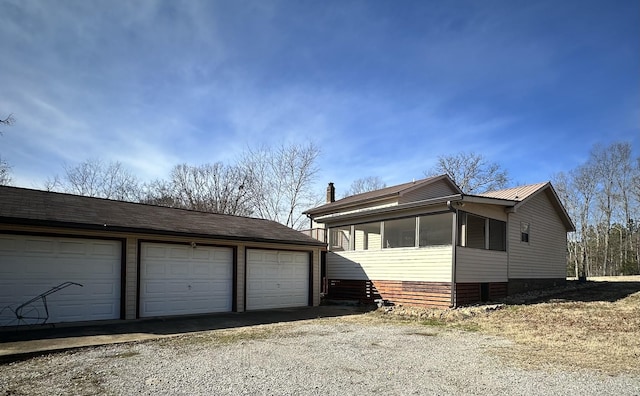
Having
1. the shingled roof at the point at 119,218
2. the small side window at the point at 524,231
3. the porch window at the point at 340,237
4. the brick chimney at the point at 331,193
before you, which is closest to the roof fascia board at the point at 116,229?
the shingled roof at the point at 119,218

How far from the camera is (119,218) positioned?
35.5 feet

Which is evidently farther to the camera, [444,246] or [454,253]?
[444,246]

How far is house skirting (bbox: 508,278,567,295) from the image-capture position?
15.0 m

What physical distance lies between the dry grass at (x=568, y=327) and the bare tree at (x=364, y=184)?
27415 millimetres

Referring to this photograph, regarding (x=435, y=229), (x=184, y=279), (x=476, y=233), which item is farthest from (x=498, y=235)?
(x=184, y=279)

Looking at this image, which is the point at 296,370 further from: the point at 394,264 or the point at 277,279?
the point at 394,264

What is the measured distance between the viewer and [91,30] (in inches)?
418

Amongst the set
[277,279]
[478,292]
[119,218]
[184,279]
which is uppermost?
[119,218]

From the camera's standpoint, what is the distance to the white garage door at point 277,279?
1338 cm

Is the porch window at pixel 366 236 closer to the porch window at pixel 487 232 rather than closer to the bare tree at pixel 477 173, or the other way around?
the porch window at pixel 487 232

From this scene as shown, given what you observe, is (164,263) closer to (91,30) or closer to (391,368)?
(91,30)

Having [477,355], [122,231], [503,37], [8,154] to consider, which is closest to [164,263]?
[122,231]

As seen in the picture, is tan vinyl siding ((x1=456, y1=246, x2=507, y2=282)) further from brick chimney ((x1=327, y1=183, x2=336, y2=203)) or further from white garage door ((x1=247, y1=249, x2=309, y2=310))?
brick chimney ((x1=327, y1=183, x2=336, y2=203))

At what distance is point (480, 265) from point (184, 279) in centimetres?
931
